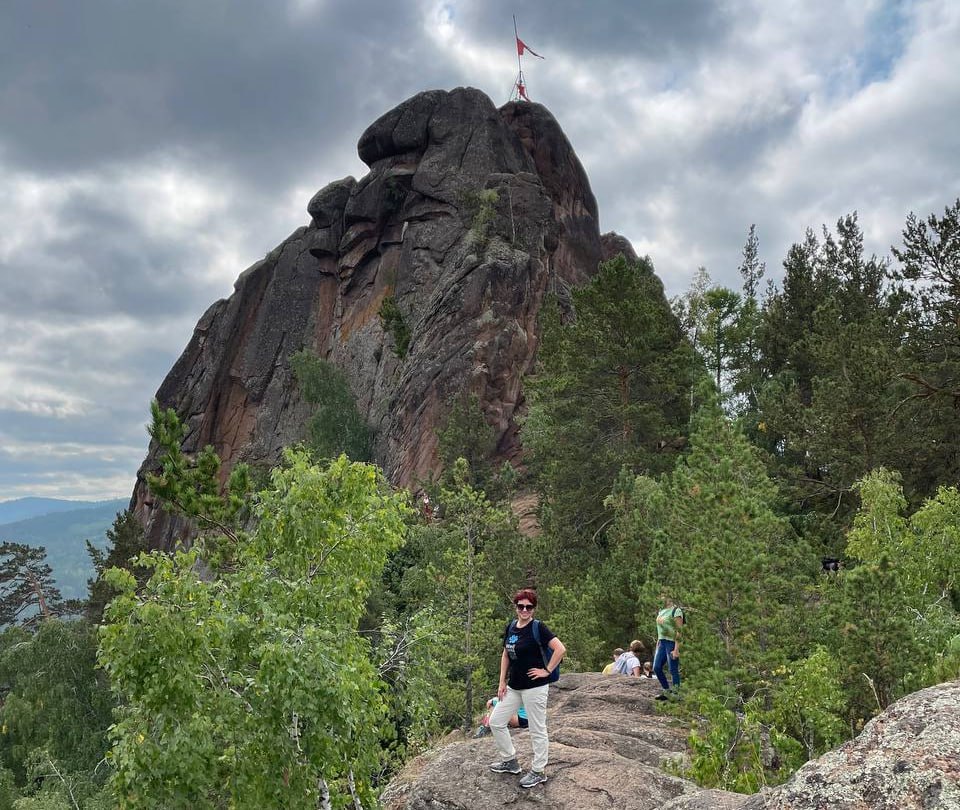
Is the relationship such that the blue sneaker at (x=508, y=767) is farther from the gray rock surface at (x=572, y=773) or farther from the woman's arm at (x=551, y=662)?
the woman's arm at (x=551, y=662)

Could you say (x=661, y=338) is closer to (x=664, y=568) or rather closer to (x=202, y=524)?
(x=664, y=568)

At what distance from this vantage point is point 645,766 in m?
7.51

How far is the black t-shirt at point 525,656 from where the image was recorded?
22.5 feet

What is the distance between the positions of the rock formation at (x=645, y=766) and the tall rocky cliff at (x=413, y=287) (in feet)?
99.6

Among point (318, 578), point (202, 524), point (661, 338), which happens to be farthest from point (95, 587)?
point (318, 578)

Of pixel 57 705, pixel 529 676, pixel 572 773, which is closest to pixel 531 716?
pixel 529 676

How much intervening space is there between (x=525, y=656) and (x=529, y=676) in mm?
181

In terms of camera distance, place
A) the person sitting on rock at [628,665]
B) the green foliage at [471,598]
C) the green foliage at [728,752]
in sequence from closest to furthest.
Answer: the green foliage at [728,752] → the person sitting on rock at [628,665] → the green foliage at [471,598]

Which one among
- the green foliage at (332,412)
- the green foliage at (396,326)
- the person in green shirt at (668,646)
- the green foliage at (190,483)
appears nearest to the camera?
the person in green shirt at (668,646)

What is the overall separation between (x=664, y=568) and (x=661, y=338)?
486 inches

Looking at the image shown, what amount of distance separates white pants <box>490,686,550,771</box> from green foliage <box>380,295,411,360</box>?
42.2m

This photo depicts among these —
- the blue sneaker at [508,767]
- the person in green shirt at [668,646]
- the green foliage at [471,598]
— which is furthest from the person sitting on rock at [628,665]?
the blue sneaker at [508,767]

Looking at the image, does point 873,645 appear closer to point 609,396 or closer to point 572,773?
point 572,773

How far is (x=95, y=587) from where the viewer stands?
3441cm
